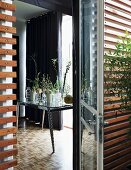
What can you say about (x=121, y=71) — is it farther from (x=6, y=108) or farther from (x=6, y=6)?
(x=6, y=6)

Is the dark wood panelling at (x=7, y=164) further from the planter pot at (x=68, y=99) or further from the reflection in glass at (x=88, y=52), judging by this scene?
the planter pot at (x=68, y=99)

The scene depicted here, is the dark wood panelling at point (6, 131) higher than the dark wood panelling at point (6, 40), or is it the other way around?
the dark wood panelling at point (6, 40)

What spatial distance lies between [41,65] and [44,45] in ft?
1.75

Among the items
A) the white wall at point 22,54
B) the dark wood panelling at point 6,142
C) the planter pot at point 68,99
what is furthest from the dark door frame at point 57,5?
the dark wood panelling at point 6,142

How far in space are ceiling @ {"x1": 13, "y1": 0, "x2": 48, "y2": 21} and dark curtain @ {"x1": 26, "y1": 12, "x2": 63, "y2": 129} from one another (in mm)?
124

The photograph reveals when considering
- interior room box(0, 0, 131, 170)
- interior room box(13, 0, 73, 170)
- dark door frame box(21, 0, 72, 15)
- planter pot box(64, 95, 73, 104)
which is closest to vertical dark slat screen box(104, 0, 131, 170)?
interior room box(0, 0, 131, 170)

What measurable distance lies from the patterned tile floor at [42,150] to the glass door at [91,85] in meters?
1.38

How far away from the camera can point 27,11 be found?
20.1 feet

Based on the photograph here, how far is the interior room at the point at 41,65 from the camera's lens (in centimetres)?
410

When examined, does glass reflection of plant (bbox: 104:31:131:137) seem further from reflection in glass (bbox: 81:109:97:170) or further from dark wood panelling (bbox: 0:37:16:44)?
dark wood panelling (bbox: 0:37:16:44)

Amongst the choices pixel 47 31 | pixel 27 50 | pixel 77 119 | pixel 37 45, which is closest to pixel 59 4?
pixel 47 31

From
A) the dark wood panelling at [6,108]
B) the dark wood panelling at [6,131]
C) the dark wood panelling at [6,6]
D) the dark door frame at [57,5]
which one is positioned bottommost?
the dark wood panelling at [6,131]

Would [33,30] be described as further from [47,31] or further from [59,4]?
[59,4]

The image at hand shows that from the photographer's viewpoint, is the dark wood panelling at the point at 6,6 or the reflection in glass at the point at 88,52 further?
the dark wood panelling at the point at 6,6
